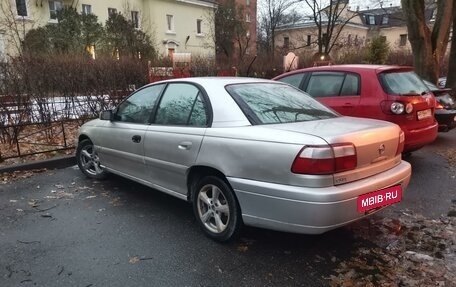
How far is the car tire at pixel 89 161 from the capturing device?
576 centimetres

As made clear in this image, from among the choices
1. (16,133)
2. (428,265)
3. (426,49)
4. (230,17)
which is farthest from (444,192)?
(230,17)

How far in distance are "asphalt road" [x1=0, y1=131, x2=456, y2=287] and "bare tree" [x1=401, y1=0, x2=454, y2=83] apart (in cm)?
823

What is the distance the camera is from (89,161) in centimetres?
589

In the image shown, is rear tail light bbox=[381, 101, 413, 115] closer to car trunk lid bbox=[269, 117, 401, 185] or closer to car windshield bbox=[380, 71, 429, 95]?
car windshield bbox=[380, 71, 429, 95]

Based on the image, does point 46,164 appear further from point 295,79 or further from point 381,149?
point 381,149

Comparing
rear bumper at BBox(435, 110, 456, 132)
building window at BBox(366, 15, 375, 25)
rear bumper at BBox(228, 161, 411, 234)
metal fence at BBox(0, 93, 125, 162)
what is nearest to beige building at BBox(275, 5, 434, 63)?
building window at BBox(366, 15, 375, 25)

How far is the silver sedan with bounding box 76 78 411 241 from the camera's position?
300 cm

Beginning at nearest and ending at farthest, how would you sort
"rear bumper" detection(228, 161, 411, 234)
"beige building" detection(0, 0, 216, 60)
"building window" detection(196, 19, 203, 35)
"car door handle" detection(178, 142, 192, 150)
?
"rear bumper" detection(228, 161, 411, 234), "car door handle" detection(178, 142, 192, 150), "beige building" detection(0, 0, 216, 60), "building window" detection(196, 19, 203, 35)

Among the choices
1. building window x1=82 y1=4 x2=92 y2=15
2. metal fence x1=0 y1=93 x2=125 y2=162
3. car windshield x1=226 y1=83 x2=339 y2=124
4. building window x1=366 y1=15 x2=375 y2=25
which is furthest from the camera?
building window x1=366 y1=15 x2=375 y2=25

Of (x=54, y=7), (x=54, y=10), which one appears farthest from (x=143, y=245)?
(x=54, y=7)

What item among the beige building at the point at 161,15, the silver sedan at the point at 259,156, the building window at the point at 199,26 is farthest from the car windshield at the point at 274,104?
the building window at the point at 199,26

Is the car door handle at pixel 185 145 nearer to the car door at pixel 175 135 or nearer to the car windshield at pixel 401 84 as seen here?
the car door at pixel 175 135

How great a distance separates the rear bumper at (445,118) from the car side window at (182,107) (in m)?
5.44

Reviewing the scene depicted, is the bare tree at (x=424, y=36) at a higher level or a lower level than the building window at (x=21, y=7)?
lower
